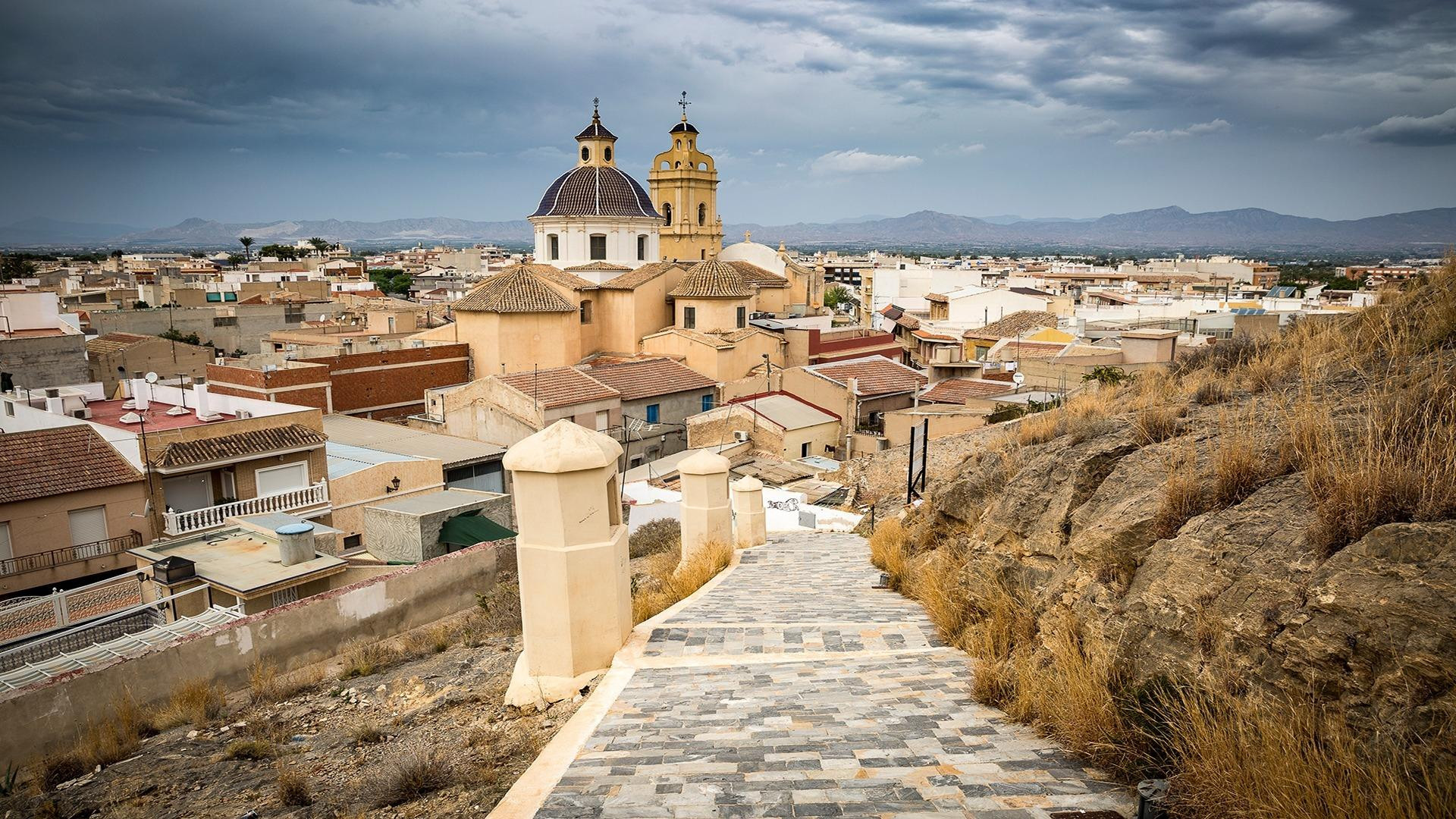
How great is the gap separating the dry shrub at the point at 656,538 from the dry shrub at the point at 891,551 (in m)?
3.83

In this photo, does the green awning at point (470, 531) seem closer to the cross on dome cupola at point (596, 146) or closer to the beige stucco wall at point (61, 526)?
the beige stucco wall at point (61, 526)

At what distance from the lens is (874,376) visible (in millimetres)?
27141

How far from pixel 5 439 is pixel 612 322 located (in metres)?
21.5

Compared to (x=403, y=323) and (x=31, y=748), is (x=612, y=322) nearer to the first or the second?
(x=403, y=323)

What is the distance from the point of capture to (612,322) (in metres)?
33.8

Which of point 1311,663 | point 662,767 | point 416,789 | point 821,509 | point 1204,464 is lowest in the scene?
point 821,509

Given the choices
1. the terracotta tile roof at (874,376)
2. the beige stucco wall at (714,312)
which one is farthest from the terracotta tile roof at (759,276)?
the terracotta tile roof at (874,376)

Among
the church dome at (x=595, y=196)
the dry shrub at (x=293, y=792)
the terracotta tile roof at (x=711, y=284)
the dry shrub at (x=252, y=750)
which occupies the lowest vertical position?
the dry shrub at (x=252, y=750)

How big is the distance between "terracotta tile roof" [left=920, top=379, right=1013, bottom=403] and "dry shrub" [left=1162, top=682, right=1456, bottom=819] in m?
19.3

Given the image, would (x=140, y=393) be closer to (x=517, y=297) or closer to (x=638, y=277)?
(x=517, y=297)

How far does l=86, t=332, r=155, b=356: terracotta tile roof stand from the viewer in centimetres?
3041

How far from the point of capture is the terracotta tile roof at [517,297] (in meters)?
30.0

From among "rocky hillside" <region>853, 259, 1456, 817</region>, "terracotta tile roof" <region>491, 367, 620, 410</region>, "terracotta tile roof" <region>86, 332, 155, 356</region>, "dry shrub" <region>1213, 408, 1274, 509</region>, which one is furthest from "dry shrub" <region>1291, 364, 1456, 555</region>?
"terracotta tile roof" <region>86, 332, 155, 356</region>

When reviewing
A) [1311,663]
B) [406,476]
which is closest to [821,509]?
[406,476]
